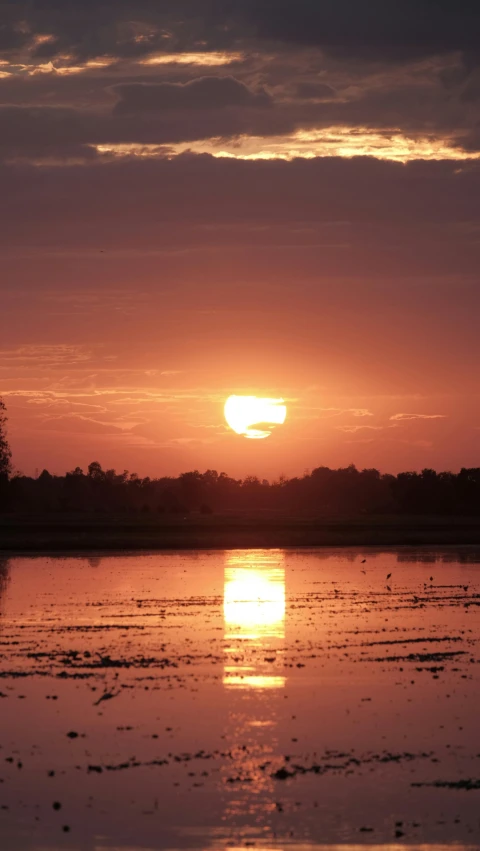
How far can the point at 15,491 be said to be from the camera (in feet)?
463

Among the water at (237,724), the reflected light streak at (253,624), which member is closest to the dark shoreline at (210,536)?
the reflected light streak at (253,624)

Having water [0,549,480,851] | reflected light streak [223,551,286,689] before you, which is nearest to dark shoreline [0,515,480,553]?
reflected light streak [223,551,286,689]

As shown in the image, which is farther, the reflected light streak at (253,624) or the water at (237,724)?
the reflected light streak at (253,624)

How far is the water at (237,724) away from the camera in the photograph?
1644 cm

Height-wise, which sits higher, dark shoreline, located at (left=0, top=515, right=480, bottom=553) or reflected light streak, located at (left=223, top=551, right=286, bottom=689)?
dark shoreline, located at (left=0, top=515, right=480, bottom=553)

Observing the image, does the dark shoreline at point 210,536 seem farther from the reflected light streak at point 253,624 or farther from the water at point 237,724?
the water at point 237,724

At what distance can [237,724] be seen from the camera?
74.9 ft

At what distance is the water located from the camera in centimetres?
1644

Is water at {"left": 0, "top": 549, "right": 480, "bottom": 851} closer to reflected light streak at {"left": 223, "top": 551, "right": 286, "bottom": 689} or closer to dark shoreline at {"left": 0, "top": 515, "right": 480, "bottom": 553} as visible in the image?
reflected light streak at {"left": 223, "top": 551, "right": 286, "bottom": 689}

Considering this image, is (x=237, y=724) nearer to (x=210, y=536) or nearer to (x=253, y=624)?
(x=253, y=624)

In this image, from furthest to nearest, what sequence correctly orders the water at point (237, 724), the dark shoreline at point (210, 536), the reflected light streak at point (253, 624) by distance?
the dark shoreline at point (210, 536)
the reflected light streak at point (253, 624)
the water at point (237, 724)

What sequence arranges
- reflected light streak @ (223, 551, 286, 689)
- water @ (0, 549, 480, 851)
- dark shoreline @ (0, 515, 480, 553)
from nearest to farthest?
water @ (0, 549, 480, 851)
reflected light streak @ (223, 551, 286, 689)
dark shoreline @ (0, 515, 480, 553)

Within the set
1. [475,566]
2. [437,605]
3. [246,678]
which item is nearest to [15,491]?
[475,566]

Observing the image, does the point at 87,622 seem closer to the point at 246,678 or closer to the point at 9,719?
the point at 246,678
